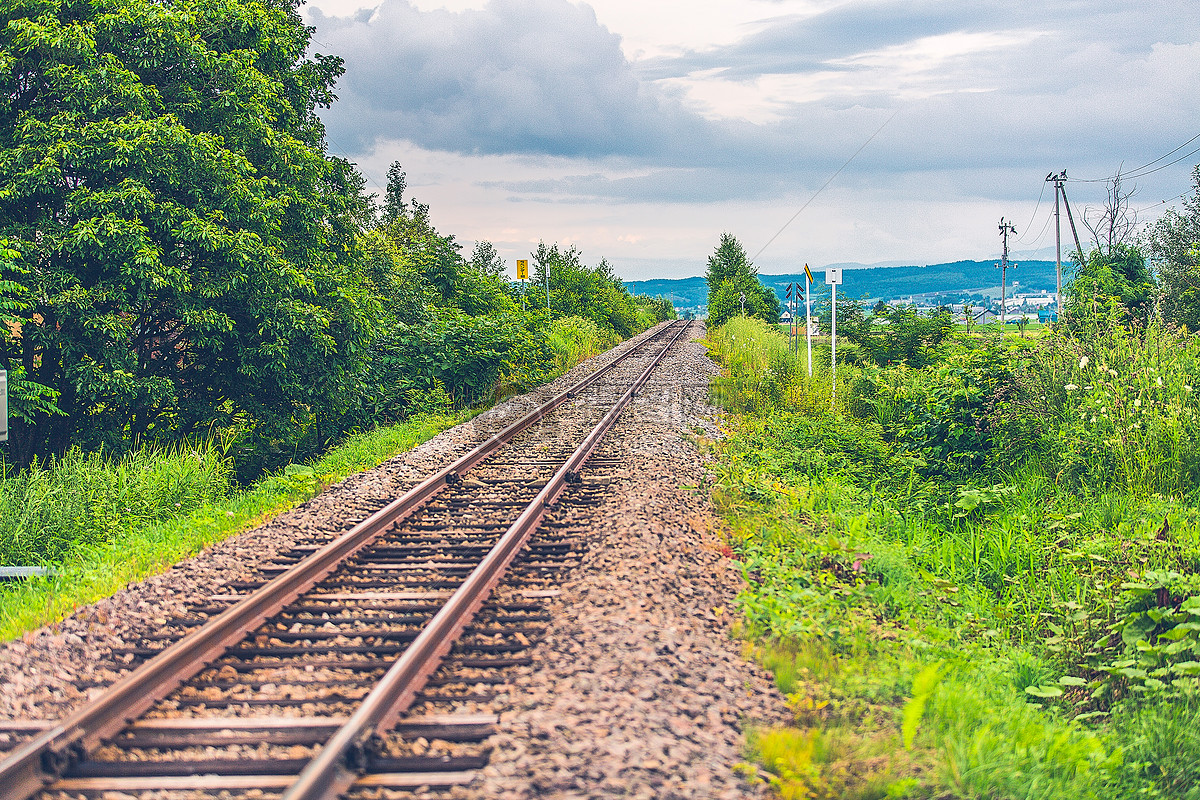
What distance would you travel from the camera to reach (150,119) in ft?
40.7

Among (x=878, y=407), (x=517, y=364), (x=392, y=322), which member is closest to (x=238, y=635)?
(x=878, y=407)

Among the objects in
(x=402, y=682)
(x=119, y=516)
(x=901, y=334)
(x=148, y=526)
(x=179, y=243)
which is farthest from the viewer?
(x=901, y=334)

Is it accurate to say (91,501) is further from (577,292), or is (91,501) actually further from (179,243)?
(577,292)

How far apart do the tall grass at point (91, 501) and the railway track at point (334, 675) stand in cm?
337

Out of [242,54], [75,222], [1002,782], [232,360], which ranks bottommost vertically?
[1002,782]

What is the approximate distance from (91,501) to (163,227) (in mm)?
5126

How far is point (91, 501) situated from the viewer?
9.45 m

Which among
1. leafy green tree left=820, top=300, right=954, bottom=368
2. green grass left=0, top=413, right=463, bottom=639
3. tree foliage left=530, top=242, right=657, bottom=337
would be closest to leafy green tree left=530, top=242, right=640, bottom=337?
tree foliage left=530, top=242, right=657, bottom=337

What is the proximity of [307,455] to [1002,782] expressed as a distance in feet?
50.4

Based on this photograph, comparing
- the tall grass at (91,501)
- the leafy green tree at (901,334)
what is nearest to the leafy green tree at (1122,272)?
the leafy green tree at (901,334)

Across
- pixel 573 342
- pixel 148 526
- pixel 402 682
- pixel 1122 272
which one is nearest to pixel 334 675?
pixel 402 682

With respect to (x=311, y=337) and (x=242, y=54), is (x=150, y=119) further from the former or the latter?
(x=311, y=337)

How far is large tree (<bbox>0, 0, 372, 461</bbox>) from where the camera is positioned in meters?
11.8

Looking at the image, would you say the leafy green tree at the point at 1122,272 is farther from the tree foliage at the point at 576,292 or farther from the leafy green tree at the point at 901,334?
the tree foliage at the point at 576,292
